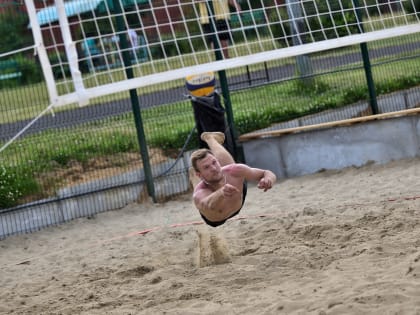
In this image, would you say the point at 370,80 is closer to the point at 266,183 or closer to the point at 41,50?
the point at 41,50

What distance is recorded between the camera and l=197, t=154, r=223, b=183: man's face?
7.07 m

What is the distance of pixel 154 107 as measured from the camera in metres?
12.2

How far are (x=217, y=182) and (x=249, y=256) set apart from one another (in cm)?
77

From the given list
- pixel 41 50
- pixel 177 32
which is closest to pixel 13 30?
pixel 177 32

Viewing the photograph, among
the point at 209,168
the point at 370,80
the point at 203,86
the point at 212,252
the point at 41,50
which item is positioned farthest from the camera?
the point at 370,80

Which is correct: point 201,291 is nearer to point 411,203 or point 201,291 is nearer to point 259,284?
point 259,284

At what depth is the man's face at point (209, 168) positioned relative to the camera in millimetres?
7070

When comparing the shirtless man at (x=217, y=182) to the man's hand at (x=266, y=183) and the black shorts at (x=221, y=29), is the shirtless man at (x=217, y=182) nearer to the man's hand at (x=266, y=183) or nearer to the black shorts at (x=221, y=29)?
the man's hand at (x=266, y=183)

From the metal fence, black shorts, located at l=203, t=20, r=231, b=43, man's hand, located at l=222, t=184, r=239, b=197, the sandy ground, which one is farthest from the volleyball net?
man's hand, located at l=222, t=184, r=239, b=197

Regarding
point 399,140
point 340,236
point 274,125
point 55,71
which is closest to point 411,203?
point 340,236

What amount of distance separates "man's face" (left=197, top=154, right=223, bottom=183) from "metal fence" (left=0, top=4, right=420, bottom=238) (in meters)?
3.26

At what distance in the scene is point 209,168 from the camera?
23.3 feet

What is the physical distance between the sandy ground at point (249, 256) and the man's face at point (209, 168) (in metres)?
0.75

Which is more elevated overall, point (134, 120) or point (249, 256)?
point (134, 120)
